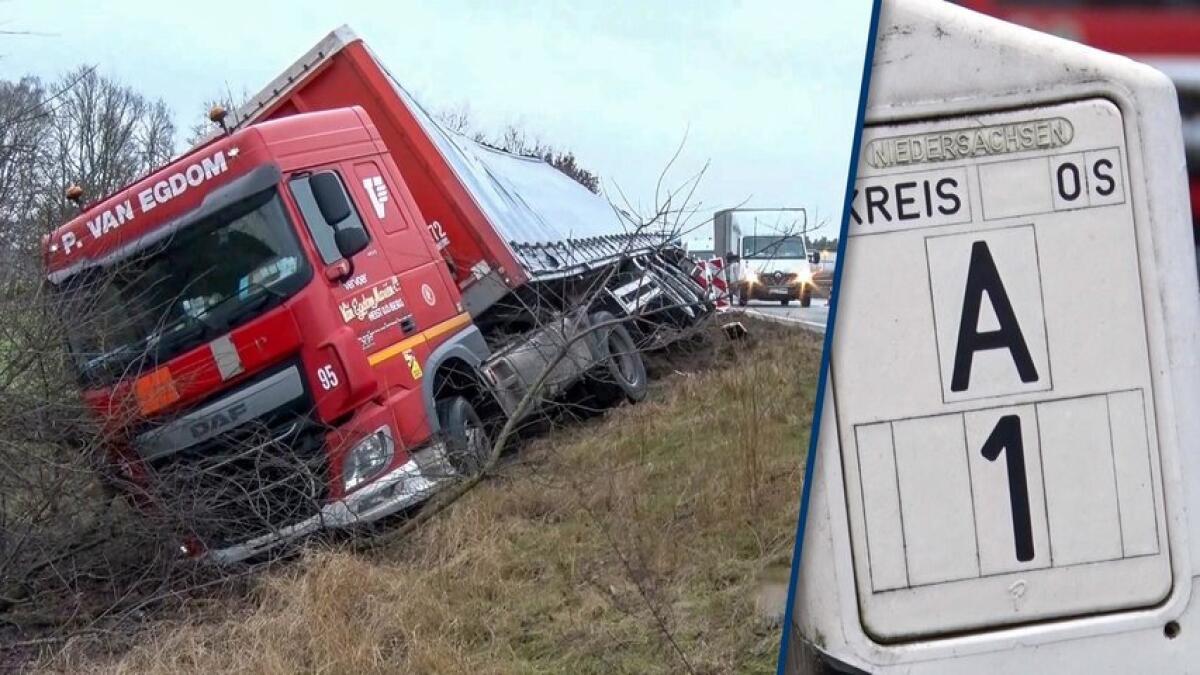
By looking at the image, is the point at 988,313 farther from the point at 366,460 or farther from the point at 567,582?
the point at 366,460

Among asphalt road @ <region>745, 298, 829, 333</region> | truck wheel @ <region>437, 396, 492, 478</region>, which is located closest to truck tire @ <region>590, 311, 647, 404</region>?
truck wheel @ <region>437, 396, 492, 478</region>

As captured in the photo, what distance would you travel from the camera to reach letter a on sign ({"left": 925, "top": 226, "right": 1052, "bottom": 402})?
5.23 feet

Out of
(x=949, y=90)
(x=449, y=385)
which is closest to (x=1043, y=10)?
(x=949, y=90)

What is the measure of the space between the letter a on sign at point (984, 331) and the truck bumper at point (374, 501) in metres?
5.51

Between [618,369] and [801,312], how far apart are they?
7.16 m

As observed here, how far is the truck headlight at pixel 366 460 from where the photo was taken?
6895 millimetres

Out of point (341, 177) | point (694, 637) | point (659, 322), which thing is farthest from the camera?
point (659, 322)

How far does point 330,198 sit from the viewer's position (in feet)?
24.1

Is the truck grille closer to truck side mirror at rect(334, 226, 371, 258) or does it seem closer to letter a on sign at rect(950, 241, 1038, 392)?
truck side mirror at rect(334, 226, 371, 258)

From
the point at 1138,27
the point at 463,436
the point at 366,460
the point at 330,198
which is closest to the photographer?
the point at 1138,27

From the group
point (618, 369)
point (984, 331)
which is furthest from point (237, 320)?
point (984, 331)

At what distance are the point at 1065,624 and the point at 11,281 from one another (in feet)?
22.1

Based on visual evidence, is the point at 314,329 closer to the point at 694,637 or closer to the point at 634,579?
the point at 634,579

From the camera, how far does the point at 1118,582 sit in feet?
5.30
